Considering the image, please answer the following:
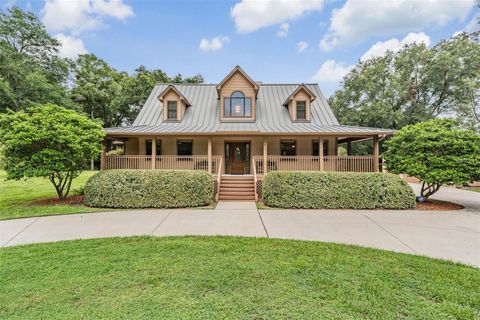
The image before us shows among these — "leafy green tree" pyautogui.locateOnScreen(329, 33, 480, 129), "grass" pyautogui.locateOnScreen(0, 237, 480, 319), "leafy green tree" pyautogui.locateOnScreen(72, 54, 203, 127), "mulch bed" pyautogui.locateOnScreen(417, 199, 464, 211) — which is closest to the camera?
"grass" pyautogui.locateOnScreen(0, 237, 480, 319)

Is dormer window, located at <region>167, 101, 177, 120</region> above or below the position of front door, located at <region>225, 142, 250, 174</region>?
above

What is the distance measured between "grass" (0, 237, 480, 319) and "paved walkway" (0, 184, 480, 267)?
37.0 inches

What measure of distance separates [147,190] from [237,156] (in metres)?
7.06

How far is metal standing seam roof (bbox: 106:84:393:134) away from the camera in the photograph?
43.0ft

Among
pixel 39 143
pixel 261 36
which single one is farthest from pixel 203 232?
pixel 261 36

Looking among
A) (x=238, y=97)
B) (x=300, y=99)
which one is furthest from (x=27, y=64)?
(x=300, y=99)

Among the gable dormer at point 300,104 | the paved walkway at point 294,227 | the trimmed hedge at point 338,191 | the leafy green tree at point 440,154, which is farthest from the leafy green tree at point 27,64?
the leafy green tree at point 440,154

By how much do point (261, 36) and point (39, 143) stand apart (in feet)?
49.5

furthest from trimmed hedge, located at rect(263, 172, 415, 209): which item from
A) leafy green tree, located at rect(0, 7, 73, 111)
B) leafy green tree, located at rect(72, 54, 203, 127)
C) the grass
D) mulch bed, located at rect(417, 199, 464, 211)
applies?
leafy green tree, located at rect(0, 7, 73, 111)

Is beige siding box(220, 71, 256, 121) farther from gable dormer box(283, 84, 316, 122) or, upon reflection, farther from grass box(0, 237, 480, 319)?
grass box(0, 237, 480, 319)

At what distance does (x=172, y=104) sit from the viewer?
1564 centimetres

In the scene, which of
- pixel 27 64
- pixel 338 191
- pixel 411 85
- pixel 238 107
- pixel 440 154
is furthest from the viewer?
pixel 27 64

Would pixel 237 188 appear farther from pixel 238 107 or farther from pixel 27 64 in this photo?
pixel 27 64

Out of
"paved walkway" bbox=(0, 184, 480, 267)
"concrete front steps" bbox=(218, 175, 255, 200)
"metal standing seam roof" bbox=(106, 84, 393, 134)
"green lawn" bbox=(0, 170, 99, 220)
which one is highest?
"metal standing seam roof" bbox=(106, 84, 393, 134)
